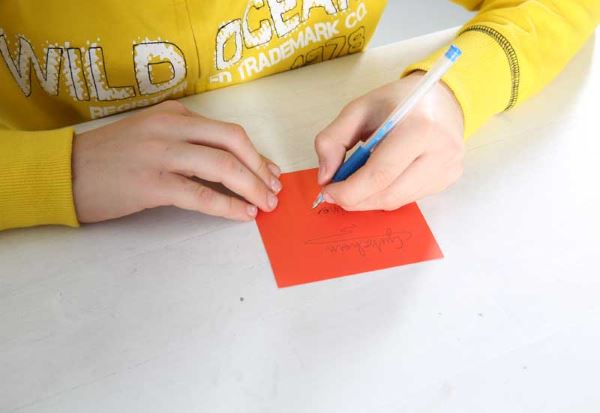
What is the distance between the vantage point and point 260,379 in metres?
0.41

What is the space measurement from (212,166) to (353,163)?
13 centimetres

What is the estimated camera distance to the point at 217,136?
1.67 feet

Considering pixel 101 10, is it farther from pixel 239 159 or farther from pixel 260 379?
pixel 260 379

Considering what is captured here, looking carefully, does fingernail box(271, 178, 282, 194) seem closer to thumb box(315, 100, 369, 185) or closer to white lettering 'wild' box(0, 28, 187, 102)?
thumb box(315, 100, 369, 185)

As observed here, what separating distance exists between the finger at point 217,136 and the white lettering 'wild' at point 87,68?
0.16 metres

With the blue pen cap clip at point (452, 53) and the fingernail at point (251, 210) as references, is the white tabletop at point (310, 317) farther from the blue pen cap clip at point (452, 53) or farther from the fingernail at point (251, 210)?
the blue pen cap clip at point (452, 53)

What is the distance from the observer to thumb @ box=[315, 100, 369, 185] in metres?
0.51

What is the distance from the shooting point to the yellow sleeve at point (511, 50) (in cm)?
59

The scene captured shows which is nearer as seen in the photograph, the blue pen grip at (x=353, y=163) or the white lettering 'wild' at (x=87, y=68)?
the blue pen grip at (x=353, y=163)

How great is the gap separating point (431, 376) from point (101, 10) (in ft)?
1.65

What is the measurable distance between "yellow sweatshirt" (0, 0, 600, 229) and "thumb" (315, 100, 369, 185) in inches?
4.2

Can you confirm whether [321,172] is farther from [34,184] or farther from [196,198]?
[34,184]

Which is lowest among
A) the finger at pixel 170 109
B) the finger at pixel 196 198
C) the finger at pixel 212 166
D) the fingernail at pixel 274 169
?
the fingernail at pixel 274 169

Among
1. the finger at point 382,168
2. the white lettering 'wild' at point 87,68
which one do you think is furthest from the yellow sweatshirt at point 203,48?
the finger at point 382,168
